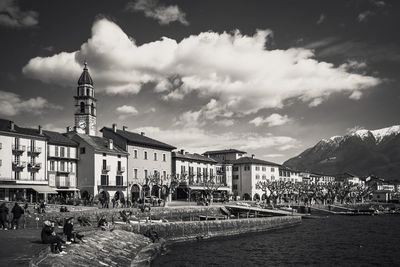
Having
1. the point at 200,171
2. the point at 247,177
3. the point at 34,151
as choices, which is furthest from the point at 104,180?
the point at 247,177

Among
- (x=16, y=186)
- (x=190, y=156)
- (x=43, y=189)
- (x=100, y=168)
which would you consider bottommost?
(x=43, y=189)

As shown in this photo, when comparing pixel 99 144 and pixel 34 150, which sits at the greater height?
pixel 99 144

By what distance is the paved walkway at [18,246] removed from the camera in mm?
20605

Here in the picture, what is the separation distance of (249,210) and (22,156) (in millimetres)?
38442

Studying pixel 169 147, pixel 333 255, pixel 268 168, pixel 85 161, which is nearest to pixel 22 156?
pixel 85 161

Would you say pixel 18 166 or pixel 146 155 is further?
pixel 146 155

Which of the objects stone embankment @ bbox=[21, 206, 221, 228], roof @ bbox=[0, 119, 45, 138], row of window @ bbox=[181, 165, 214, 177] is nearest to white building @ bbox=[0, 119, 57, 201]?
roof @ bbox=[0, 119, 45, 138]

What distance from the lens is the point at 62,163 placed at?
7262 cm

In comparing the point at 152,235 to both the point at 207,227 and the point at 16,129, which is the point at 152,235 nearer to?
the point at 207,227

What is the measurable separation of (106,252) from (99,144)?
1997 inches

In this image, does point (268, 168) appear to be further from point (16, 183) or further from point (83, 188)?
point (16, 183)

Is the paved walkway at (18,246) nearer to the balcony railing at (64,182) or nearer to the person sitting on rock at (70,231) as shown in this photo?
the person sitting on rock at (70,231)

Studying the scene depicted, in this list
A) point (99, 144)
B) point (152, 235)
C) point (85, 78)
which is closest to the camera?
point (152, 235)

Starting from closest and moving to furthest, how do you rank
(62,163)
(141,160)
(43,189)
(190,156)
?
(43,189), (62,163), (141,160), (190,156)
